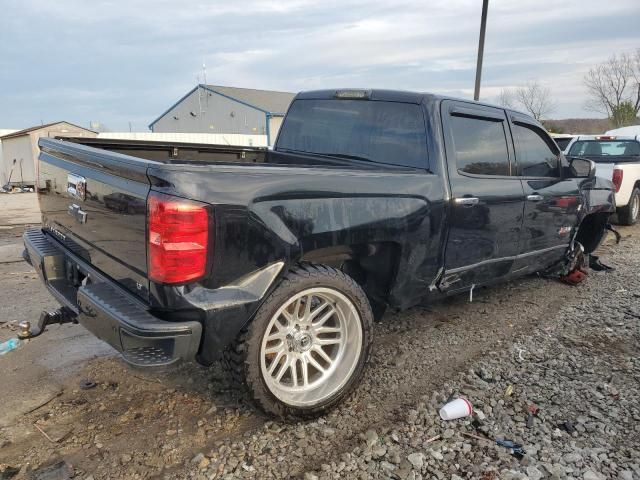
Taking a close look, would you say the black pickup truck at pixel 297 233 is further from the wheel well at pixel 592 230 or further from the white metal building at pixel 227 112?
the white metal building at pixel 227 112

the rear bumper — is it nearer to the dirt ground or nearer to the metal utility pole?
the dirt ground

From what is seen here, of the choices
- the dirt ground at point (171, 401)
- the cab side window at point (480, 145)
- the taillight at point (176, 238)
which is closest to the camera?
the taillight at point (176, 238)

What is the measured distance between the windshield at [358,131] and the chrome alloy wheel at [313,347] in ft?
3.94

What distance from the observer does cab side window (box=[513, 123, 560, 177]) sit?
431 cm

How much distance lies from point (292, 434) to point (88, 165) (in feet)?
6.14

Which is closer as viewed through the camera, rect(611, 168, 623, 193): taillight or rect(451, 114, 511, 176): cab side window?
rect(451, 114, 511, 176): cab side window

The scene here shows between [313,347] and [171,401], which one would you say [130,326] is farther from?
[313,347]

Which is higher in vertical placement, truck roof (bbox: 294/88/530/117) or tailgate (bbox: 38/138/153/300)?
truck roof (bbox: 294/88/530/117)

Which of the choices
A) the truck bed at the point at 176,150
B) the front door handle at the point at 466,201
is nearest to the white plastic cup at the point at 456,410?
the front door handle at the point at 466,201

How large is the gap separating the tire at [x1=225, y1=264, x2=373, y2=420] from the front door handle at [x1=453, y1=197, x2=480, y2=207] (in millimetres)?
1051

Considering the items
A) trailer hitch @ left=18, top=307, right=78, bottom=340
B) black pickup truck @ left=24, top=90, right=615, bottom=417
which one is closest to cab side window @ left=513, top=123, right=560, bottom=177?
black pickup truck @ left=24, top=90, right=615, bottom=417

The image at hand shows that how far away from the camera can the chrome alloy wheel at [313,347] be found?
2840 millimetres

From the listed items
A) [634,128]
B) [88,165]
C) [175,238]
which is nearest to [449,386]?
[175,238]

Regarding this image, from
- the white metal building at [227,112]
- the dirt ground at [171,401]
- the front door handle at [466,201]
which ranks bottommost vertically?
the dirt ground at [171,401]
